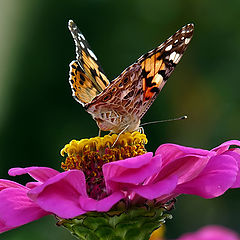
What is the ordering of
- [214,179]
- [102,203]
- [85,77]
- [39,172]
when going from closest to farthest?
1. [102,203]
2. [214,179]
3. [39,172]
4. [85,77]

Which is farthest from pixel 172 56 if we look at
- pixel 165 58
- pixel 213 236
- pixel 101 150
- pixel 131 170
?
pixel 213 236

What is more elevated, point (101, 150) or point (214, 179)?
point (101, 150)

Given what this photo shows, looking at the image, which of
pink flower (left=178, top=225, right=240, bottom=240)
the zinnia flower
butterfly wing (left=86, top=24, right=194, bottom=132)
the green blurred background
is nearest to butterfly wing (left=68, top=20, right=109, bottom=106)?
butterfly wing (left=86, top=24, right=194, bottom=132)

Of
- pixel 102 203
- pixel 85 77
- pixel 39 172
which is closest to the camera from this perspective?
pixel 102 203

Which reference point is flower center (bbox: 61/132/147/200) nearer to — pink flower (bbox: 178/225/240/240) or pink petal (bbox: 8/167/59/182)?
pink petal (bbox: 8/167/59/182)

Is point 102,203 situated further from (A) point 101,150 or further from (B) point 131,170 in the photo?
(A) point 101,150

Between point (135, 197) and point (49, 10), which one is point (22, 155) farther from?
point (135, 197)
